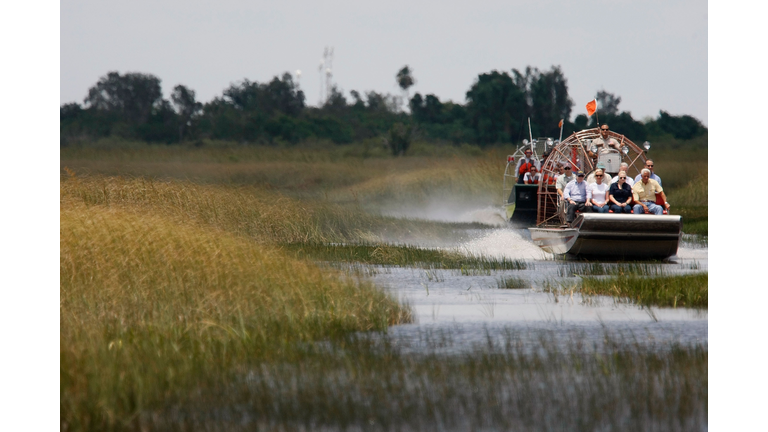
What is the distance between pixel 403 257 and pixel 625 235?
378 cm

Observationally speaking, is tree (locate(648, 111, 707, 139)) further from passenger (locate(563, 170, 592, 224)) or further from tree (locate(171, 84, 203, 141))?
tree (locate(171, 84, 203, 141))

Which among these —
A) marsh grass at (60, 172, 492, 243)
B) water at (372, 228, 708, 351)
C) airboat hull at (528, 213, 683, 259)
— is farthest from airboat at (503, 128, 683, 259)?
marsh grass at (60, 172, 492, 243)

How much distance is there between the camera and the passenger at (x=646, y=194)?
14.8 m

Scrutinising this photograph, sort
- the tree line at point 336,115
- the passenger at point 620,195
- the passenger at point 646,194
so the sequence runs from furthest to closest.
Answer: the tree line at point 336,115, the passenger at point 620,195, the passenger at point 646,194

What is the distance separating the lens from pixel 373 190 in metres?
36.6

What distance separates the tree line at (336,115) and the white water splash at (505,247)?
11.6 meters

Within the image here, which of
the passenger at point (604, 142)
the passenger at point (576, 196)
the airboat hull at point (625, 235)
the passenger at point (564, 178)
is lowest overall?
the airboat hull at point (625, 235)

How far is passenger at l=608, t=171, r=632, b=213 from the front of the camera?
14.9 metres

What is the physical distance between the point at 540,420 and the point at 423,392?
93 centimetres

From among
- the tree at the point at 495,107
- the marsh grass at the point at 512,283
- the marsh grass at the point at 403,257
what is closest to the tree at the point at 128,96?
the tree at the point at 495,107

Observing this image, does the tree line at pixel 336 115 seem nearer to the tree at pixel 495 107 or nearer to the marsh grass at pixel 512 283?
the tree at pixel 495 107

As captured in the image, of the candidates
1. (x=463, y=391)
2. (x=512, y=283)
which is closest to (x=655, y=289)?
(x=512, y=283)

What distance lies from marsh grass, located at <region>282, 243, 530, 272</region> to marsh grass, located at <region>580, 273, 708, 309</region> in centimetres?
244
